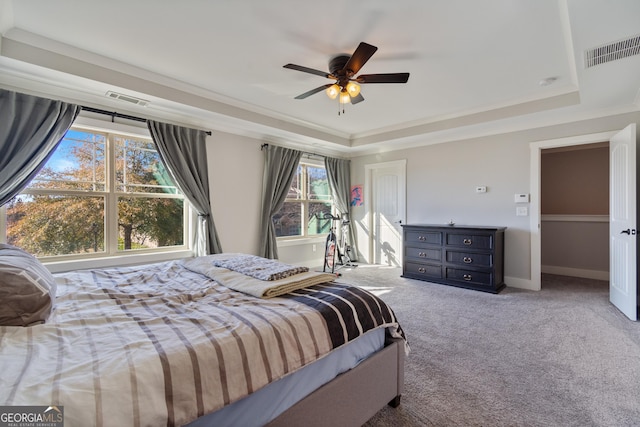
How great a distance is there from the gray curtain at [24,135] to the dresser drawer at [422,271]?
4.77m

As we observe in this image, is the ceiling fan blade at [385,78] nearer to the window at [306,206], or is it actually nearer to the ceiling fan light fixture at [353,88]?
the ceiling fan light fixture at [353,88]

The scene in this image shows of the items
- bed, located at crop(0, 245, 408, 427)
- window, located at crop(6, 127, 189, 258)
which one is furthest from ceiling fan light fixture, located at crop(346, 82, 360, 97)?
window, located at crop(6, 127, 189, 258)

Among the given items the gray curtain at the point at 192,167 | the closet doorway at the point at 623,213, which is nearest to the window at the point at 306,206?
the gray curtain at the point at 192,167

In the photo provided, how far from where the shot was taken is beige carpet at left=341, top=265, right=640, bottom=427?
170 centimetres

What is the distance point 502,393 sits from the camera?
1.88m

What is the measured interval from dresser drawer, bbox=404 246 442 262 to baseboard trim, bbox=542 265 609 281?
248 centimetres

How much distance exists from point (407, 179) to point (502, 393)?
4.03 m

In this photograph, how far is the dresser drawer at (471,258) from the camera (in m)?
4.02

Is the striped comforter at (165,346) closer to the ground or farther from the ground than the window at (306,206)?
closer to the ground

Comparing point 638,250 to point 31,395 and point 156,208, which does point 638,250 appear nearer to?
point 31,395

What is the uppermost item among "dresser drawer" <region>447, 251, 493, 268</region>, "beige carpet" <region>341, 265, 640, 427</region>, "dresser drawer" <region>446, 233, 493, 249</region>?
"dresser drawer" <region>446, 233, 493, 249</region>

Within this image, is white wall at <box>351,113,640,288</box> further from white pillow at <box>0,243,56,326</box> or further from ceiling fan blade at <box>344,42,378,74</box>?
white pillow at <box>0,243,56,326</box>

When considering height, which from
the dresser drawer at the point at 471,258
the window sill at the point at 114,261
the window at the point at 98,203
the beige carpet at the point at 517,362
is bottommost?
the beige carpet at the point at 517,362

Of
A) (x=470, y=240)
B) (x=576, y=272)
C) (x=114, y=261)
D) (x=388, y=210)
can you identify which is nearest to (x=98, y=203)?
(x=114, y=261)
